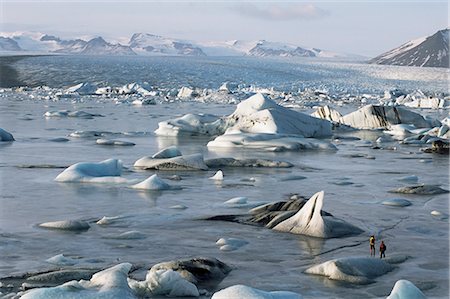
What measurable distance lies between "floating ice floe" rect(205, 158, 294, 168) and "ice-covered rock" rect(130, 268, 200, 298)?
7760 mm

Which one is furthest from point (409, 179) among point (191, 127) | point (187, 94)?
point (187, 94)

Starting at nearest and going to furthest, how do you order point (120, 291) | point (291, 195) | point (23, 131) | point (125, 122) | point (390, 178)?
point (120, 291) < point (291, 195) < point (390, 178) < point (23, 131) < point (125, 122)

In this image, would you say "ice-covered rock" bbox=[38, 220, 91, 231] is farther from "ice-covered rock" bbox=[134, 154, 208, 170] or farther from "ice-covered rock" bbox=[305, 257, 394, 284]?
"ice-covered rock" bbox=[134, 154, 208, 170]

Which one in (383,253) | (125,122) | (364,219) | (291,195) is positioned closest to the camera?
(383,253)

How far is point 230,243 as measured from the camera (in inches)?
297

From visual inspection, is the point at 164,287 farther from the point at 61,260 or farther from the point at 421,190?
the point at 421,190

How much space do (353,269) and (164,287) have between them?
169cm

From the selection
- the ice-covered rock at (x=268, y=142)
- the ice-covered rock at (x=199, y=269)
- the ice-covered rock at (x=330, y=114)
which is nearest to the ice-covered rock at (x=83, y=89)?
the ice-covered rock at (x=330, y=114)

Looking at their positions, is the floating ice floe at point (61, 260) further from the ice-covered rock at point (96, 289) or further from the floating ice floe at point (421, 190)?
the floating ice floe at point (421, 190)

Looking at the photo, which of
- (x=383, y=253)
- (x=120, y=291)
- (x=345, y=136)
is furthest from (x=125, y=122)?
(x=120, y=291)

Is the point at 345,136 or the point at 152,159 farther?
the point at 345,136

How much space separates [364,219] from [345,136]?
1193 cm

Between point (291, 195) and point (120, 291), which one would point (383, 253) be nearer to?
point (120, 291)

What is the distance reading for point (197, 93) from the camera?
46.9m
